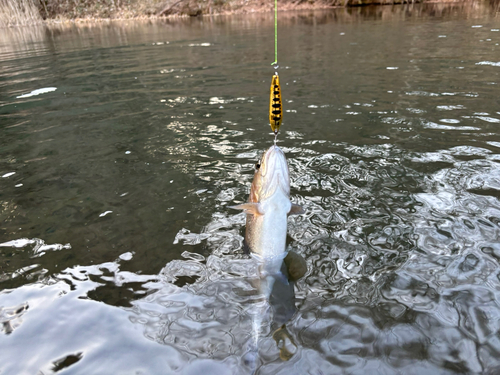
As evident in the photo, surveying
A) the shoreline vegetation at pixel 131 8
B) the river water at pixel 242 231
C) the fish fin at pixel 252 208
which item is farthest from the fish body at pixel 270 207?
the shoreline vegetation at pixel 131 8

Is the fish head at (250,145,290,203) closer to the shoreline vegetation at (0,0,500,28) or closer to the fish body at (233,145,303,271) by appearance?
the fish body at (233,145,303,271)

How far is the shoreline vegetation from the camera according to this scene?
1495 inches

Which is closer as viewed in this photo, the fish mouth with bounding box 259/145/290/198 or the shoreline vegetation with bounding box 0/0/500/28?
the fish mouth with bounding box 259/145/290/198

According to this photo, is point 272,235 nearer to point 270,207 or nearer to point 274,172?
point 270,207

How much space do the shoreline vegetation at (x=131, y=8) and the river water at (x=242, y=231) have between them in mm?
31249

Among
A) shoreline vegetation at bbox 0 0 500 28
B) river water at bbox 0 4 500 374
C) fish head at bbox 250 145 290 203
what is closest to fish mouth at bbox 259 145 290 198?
fish head at bbox 250 145 290 203

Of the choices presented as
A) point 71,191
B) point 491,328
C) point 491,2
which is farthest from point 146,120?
point 491,2

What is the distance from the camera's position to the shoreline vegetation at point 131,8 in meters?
38.0

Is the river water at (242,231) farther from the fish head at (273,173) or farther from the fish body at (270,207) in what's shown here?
the fish head at (273,173)

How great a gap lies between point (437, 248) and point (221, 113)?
573 centimetres

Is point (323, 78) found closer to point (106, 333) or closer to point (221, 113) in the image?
point (221, 113)

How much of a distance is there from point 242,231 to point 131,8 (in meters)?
50.9

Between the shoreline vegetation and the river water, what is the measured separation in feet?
103

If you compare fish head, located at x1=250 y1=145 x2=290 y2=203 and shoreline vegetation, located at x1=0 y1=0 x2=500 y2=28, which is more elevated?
shoreline vegetation, located at x1=0 y1=0 x2=500 y2=28
